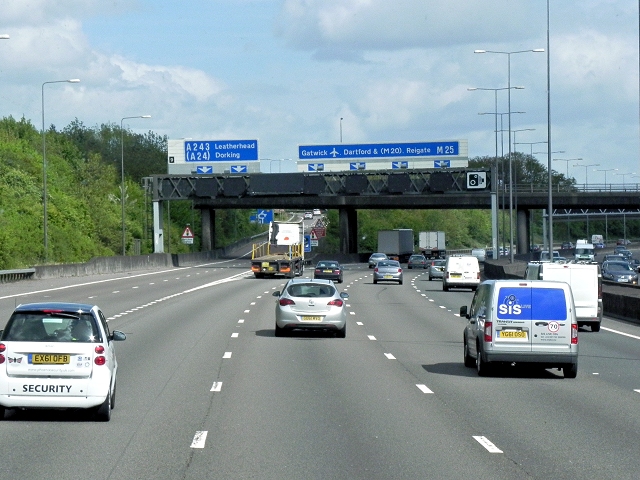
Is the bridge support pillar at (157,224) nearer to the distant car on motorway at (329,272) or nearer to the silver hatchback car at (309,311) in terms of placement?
the distant car on motorway at (329,272)

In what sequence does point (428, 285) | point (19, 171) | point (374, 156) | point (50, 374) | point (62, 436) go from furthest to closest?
1. point (19, 171)
2. point (374, 156)
3. point (428, 285)
4. point (50, 374)
5. point (62, 436)

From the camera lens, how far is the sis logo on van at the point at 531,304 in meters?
18.8

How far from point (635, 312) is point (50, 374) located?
Result: 2567 centimetres

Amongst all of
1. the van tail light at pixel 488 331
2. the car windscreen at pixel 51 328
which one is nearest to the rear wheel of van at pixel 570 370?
the van tail light at pixel 488 331

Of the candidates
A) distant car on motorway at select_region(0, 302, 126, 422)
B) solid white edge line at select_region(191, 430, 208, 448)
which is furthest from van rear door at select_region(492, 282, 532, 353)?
distant car on motorway at select_region(0, 302, 126, 422)

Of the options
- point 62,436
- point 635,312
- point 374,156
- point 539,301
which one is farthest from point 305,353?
point 374,156

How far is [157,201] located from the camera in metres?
88.9

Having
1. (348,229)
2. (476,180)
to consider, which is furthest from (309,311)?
(348,229)

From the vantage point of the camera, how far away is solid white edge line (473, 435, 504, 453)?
38.3ft

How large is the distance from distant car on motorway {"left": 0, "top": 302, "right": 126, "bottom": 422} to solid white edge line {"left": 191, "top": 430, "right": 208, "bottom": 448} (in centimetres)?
139

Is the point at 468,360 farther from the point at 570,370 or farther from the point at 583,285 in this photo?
the point at 583,285

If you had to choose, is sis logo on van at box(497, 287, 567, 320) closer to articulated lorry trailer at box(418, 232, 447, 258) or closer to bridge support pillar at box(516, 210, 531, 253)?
bridge support pillar at box(516, 210, 531, 253)

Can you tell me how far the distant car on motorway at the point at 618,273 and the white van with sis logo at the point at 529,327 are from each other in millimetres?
41237

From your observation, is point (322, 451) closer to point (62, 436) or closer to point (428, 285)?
point (62, 436)
